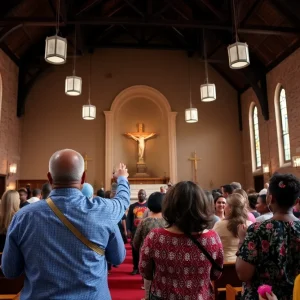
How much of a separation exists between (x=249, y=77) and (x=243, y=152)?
323 cm

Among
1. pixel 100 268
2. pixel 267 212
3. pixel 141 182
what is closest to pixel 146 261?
pixel 100 268

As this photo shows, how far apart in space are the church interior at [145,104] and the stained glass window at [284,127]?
1.2 inches

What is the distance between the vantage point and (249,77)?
35.5 ft

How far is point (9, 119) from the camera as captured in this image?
1062cm

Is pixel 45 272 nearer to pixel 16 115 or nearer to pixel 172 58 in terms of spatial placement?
pixel 16 115

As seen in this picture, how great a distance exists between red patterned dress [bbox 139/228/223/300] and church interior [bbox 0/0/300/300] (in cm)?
869

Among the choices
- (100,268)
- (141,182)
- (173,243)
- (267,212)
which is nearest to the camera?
(100,268)

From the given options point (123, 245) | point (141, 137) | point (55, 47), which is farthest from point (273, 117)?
point (123, 245)

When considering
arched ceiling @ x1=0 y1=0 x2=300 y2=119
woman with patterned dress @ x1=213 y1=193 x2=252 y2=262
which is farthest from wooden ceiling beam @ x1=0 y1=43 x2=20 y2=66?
woman with patterned dress @ x1=213 y1=193 x2=252 y2=262

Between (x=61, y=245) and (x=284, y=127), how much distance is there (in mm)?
9970

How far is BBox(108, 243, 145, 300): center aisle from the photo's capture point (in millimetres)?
3878

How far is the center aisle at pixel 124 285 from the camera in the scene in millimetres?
3878

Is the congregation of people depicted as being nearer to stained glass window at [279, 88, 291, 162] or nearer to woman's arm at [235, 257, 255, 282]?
woman's arm at [235, 257, 255, 282]

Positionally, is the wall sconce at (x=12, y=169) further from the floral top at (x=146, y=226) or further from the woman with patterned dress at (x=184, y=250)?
the woman with patterned dress at (x=184, y=250)
